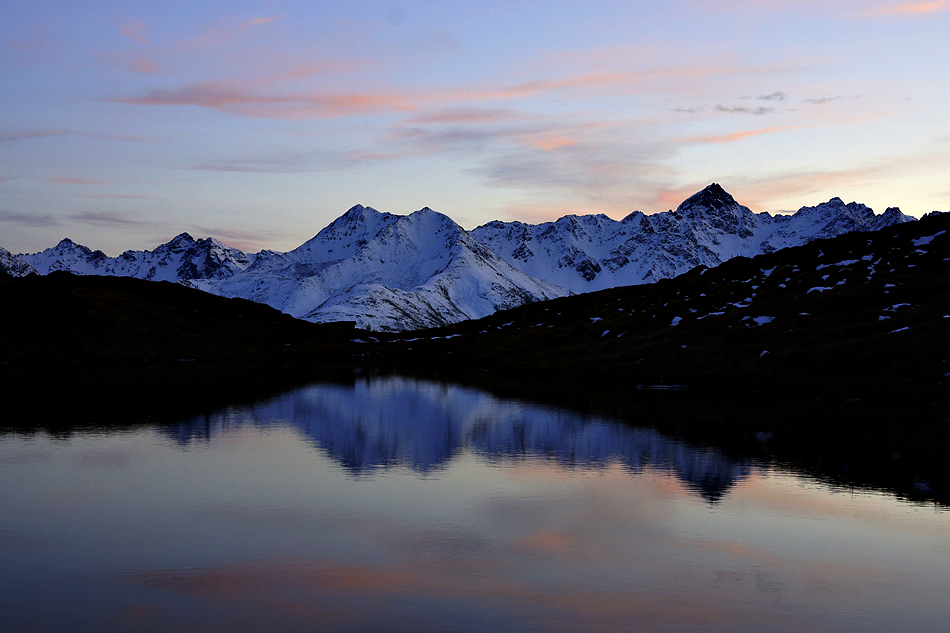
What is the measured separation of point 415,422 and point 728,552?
32122 millimetres

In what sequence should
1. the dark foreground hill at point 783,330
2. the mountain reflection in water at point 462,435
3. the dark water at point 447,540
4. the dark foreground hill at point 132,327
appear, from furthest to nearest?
1. the dark foreground hill at point 132,327
2. the dark foreground hill at point 783,330
3. the mountain reflection in water at point 462,435
4. the dark water at point 447,540

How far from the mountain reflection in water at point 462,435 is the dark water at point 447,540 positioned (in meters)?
0.31

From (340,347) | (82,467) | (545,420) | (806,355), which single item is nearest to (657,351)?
(806,355)

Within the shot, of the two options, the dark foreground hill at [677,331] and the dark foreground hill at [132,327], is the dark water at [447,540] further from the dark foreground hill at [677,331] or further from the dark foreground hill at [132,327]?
the dark foreground hill at [132,327]

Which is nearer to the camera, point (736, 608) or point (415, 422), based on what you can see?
point (736, 608)

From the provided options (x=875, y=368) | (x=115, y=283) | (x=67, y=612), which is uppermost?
(x=115, y=283)

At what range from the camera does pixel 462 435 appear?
46.0 meters

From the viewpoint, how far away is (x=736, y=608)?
17.6m

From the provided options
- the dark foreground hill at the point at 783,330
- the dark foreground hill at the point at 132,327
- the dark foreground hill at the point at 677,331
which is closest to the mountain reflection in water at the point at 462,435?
the dark foreground hill at the point at 783,330

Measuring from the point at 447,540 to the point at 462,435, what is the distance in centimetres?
2308

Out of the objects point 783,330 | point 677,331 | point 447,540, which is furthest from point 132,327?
point 447,540

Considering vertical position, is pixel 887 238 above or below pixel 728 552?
above

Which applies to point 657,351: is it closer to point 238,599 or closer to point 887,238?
point 887,238

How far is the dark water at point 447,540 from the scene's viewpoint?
670 inches
